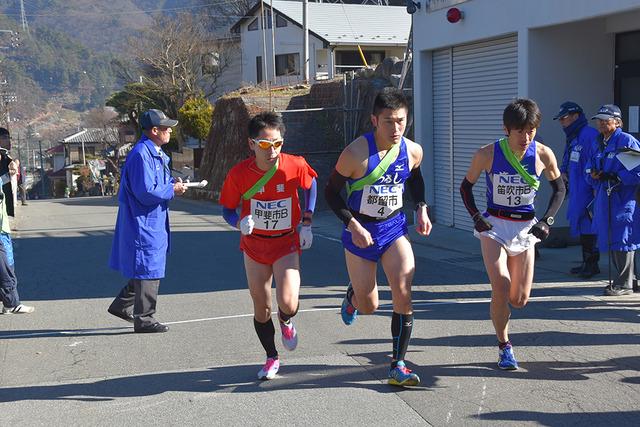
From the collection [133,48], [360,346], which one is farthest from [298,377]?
[133,48]

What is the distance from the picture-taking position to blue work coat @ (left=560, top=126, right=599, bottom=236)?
9641 millimetres

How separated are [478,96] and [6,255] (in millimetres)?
8454

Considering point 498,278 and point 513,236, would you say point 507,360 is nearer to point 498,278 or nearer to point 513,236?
point 498,278

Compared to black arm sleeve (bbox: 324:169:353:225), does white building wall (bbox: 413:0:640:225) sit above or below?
above

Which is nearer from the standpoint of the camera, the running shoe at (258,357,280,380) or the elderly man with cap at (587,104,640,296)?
the running shoe at (258,357,280,380)

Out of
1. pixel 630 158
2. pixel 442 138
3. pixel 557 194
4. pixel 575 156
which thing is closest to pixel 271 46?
pixel 442 138

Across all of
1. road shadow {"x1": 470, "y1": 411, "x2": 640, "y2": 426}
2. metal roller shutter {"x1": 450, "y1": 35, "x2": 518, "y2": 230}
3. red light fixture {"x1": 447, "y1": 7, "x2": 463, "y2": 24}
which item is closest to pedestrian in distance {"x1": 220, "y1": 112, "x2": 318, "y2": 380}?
road shadow {"x1": 470, "y1": 411, "x2": 640, "y2": 426}

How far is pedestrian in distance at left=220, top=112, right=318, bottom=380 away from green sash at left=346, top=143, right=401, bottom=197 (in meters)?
0.48

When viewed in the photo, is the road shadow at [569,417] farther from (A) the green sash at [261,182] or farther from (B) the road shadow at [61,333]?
(B) the road shadow at [61,333]

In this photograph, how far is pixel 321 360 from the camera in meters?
6.66

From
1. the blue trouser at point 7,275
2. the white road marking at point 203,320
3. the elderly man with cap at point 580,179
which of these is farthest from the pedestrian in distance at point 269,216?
the elderly man with cap at point 580,179

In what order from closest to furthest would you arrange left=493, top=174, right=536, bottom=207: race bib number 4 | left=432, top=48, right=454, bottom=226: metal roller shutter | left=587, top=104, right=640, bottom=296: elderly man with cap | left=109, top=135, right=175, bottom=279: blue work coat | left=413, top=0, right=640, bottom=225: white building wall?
left=493, top=174, right=536, bottom=207: race bib number 4
left=109, top=135, right=175, bottom=279: blue work coat
left=587, top=104, right=640, bottom=296: elderly man with cap
left=413, top=0, right=640, bottom=225: white building wall
left=432, top=48, right=454, bottom=226: metal roller shutter

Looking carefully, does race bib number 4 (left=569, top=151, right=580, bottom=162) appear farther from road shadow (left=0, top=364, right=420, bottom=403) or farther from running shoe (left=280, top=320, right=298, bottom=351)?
running shoe (left=280, top=320, right=298, bottom=351)

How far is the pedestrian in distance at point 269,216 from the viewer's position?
6.04 metres
